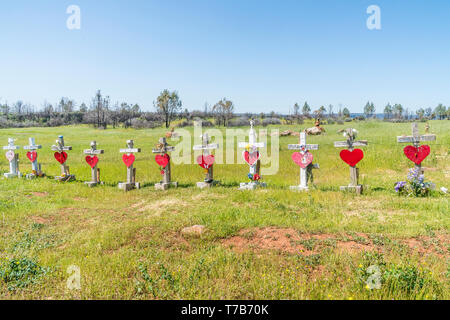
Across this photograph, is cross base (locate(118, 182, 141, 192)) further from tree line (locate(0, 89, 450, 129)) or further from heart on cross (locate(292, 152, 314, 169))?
tree line (locate(0, 89, 450, 129))

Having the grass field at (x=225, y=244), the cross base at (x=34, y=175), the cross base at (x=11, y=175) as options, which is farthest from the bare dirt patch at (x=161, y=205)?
the cross base at (x=11, y=175)

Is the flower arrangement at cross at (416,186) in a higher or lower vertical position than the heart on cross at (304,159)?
lower

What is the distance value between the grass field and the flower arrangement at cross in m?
0.30

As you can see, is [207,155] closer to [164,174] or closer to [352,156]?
[164,174]

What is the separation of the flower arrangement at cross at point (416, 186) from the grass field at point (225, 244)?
299 mm

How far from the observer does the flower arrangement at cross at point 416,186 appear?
10.5 metres

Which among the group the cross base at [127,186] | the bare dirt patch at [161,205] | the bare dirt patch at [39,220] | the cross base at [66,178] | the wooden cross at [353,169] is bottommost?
the bare dirt patch at [39,220]

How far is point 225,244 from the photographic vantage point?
6.45 m

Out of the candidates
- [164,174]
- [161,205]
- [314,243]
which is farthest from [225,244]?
[164,174]

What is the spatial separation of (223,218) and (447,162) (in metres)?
16.3

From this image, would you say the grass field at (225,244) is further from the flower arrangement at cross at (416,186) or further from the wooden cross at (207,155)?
the wooden cross at (207,155)

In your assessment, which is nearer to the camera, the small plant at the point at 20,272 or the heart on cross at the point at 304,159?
the small plant at the point at 20,272
